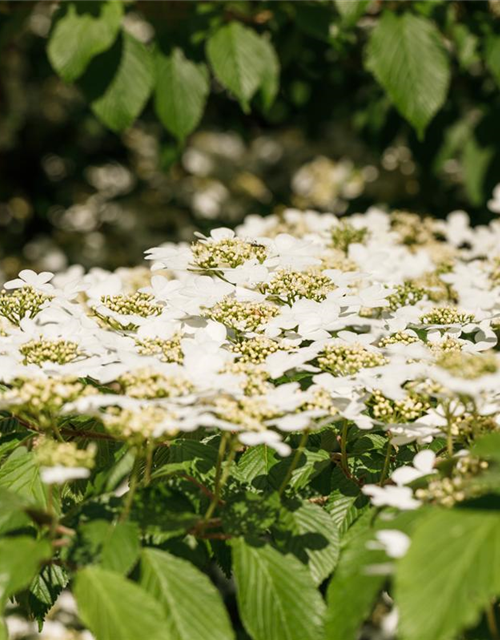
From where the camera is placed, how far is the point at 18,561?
960 mm

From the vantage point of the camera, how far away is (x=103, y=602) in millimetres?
917

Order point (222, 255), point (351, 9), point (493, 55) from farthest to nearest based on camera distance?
1. point (493, 55)
2. point (351, 9)
3. point (222, 255)

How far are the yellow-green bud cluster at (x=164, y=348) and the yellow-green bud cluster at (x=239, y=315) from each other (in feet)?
0.40

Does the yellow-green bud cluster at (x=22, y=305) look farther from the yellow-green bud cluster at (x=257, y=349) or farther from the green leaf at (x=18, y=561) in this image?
the green leaf at (x=18, y=561)

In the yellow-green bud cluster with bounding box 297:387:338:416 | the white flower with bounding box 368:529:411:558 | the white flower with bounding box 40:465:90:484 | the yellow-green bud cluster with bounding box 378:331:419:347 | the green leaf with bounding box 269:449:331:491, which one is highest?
the white flower with bounding box 40:465:90:484

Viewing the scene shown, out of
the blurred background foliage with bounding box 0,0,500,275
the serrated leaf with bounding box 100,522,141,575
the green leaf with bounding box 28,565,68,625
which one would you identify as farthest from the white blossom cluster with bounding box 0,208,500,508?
the blurred background foliage with bounding box 0,0,500,275

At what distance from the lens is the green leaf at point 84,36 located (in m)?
2.12

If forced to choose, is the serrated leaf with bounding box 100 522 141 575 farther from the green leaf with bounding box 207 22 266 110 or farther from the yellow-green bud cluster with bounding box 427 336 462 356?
the green leaf with bounding box 207 22 266 110

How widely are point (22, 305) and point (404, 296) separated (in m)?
0.84

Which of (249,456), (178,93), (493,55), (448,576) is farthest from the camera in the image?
(493,55)

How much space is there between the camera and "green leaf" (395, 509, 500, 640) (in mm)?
810

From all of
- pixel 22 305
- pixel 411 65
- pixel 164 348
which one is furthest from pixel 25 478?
pixel 411 65

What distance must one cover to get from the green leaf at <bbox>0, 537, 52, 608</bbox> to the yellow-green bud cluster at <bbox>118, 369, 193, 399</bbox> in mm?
243

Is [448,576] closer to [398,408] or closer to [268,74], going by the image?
[398,408]
